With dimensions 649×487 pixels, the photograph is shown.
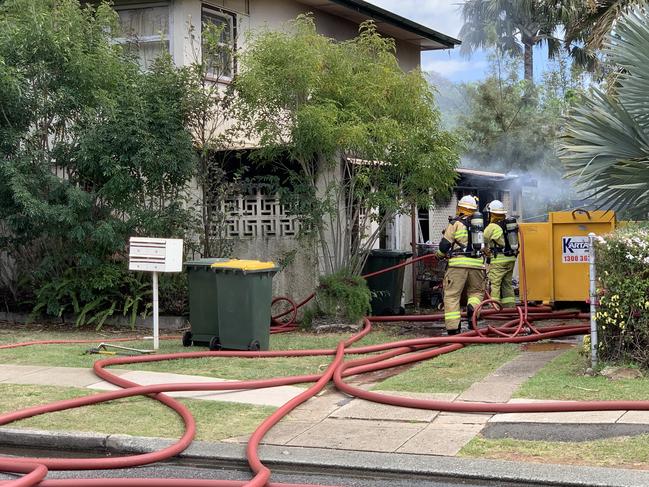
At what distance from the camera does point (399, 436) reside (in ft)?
20.7

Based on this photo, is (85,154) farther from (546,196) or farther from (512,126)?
(512,126)

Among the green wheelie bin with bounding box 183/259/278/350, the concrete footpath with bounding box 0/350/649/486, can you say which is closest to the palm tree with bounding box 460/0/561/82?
the green wheelie bin with bounding box 183/259/278/350

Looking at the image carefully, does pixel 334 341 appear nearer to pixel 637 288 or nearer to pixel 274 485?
pixel 637 288

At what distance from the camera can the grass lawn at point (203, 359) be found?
8781 mm

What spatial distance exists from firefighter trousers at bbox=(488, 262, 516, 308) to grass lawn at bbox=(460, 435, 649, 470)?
722cm

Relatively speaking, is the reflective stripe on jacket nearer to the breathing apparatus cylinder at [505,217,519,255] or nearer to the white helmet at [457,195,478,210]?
the white helmet at [457,195,478,210]

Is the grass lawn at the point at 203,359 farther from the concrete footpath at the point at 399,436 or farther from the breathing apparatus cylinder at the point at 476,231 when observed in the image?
the breathing apparatus cylinder at the point at 476,231

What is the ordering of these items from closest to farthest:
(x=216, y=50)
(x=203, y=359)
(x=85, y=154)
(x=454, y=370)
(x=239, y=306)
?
(x=454, y=370)
(x=203, y=359)
(x=239, y=306)
(x=85, y=154)
(x=216, y=50)

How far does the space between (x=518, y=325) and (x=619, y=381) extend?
3120 mm

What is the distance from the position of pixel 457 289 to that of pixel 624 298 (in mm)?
3568

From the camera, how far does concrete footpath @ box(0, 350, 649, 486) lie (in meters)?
5.41

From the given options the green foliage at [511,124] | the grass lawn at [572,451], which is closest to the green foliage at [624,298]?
the grass lawn at [572,451]

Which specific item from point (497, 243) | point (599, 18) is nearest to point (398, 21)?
point (599, 18)

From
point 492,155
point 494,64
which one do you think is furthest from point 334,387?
point 494,64
